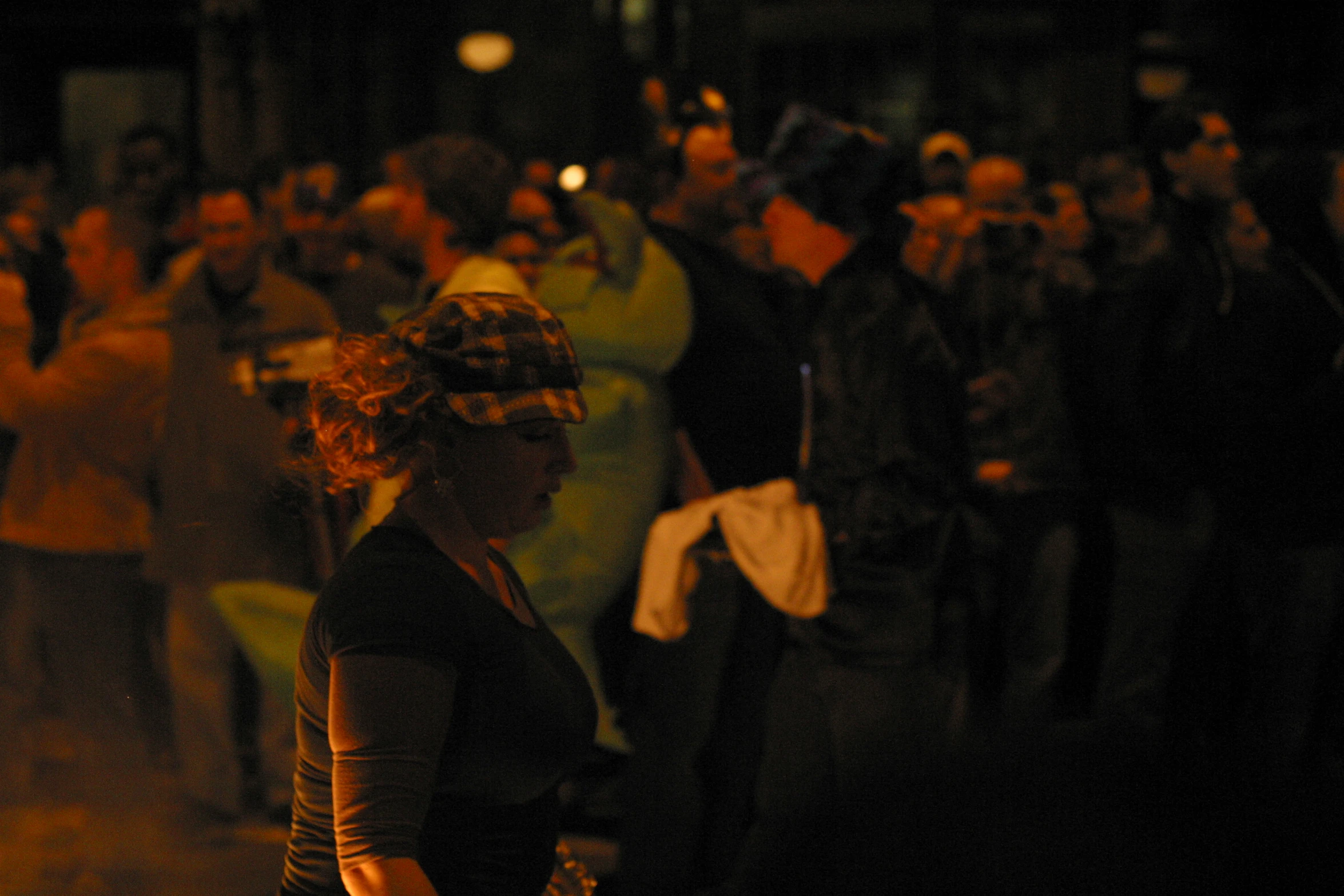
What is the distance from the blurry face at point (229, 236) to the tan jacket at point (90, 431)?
0.73ft

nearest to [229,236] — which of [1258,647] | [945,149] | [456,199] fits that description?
[456,199]

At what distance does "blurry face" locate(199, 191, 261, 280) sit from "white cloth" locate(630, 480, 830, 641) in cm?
179

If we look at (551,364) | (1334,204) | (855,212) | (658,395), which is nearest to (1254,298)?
(1334,204)

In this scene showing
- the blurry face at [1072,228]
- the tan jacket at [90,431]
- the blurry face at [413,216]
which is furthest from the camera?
the blurry face at [1072,228]

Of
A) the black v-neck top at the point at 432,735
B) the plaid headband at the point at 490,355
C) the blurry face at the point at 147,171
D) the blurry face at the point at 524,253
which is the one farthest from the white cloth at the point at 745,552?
the blurry face at the point at 147,171

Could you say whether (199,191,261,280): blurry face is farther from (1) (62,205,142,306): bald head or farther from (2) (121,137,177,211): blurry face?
(2) (121,137,177,211): blurry face

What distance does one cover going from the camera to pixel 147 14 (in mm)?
16203

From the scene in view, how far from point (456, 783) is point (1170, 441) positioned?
15.0 ft

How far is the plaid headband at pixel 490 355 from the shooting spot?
191 cm

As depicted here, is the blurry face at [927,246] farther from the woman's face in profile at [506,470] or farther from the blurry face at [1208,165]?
the woman's face in profile at [506,470]

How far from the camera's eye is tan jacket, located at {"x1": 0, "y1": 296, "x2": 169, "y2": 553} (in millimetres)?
4352

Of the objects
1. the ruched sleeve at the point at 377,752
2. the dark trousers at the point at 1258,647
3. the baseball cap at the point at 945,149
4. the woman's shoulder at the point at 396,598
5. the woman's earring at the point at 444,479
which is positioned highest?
the woman's earring at the point at 444,479

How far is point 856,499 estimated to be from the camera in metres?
4.17

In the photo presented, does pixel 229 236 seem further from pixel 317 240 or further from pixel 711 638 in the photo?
pixel 711 638
